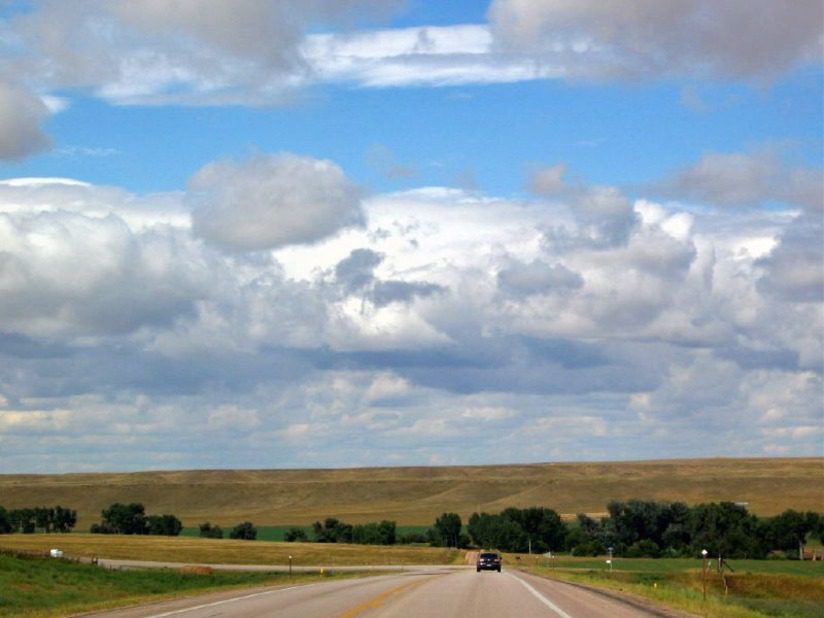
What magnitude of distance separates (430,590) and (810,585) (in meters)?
54.5

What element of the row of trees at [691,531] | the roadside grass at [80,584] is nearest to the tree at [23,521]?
the row of trees at [691,531]

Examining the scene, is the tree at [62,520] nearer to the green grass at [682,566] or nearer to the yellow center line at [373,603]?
the green grass at [682,566]

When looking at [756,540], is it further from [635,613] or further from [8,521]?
[635,613]

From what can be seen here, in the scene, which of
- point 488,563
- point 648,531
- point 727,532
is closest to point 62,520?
point 648,531

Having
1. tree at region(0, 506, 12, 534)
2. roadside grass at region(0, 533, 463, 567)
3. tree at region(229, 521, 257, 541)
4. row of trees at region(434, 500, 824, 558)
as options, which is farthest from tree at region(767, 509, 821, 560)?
tree at region(0, 506, 12, 534)

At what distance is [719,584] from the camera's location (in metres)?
75.5

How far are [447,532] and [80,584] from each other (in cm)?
10935

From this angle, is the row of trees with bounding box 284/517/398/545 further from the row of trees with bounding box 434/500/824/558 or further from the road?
the road

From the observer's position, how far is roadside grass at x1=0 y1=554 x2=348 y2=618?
48469 mm

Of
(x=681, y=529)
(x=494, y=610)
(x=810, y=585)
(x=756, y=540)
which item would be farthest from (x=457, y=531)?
(x=494, y=610)

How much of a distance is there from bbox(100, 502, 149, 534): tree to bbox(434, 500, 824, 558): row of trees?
4504 centimetres

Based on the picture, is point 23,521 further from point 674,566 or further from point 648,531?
point 674,566

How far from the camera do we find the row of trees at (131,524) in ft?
595

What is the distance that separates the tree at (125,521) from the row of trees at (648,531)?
45.0 m
